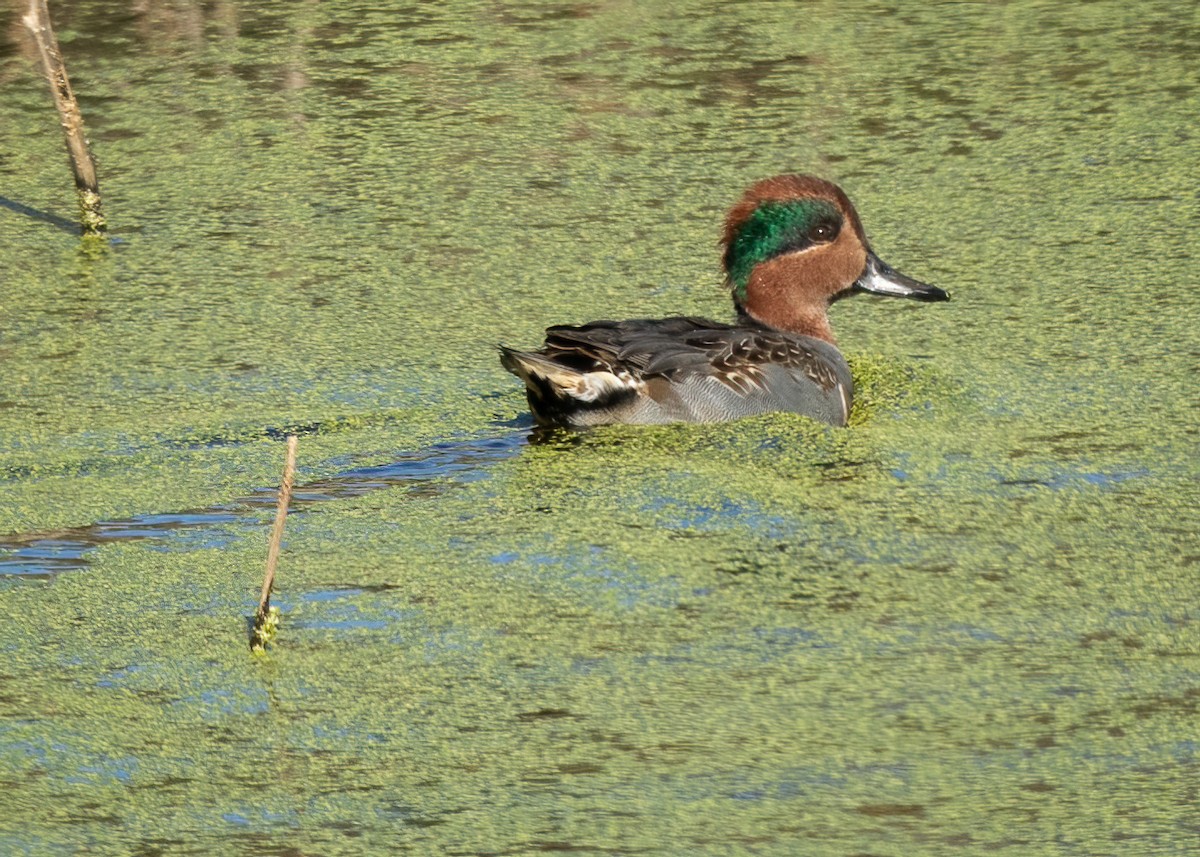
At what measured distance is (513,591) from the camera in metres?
3.79

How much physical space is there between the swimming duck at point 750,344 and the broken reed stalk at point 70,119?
84.8 inches

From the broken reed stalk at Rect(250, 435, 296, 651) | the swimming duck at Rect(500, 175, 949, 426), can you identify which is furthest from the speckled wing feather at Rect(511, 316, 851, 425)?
the broken reed stalk at Rect(250, 435, 296, 651)

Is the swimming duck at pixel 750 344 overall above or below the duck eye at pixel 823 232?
below

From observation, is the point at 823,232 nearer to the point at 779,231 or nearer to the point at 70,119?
the point at 779,231

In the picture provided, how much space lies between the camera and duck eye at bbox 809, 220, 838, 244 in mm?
5309

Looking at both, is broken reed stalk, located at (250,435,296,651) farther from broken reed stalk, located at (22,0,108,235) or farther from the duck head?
broken reed stalk, located at (22,0,108,235)

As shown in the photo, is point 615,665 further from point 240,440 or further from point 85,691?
point 240,440

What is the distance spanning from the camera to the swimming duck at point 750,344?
470 centimetres

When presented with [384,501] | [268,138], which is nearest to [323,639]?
[384,501]

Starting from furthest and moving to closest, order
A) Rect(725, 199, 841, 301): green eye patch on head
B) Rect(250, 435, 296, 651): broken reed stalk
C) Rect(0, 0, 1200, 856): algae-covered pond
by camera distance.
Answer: Rect(725, 199, 841, 301): green eye patch on head, Rect(250, 435, 296, 651): broken reed stalk, Rect(0, 0, 1200, 856): algae-covered pond

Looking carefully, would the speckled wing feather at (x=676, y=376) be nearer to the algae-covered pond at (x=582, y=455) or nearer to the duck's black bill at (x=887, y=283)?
the algae-covered pond at (x=582, y=455)

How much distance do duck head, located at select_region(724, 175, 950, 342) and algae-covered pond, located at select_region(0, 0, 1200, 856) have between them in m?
0.18

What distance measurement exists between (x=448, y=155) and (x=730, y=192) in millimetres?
1118

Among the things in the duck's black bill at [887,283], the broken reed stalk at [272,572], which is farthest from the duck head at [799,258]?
the broken reed stalk at [272,572]
